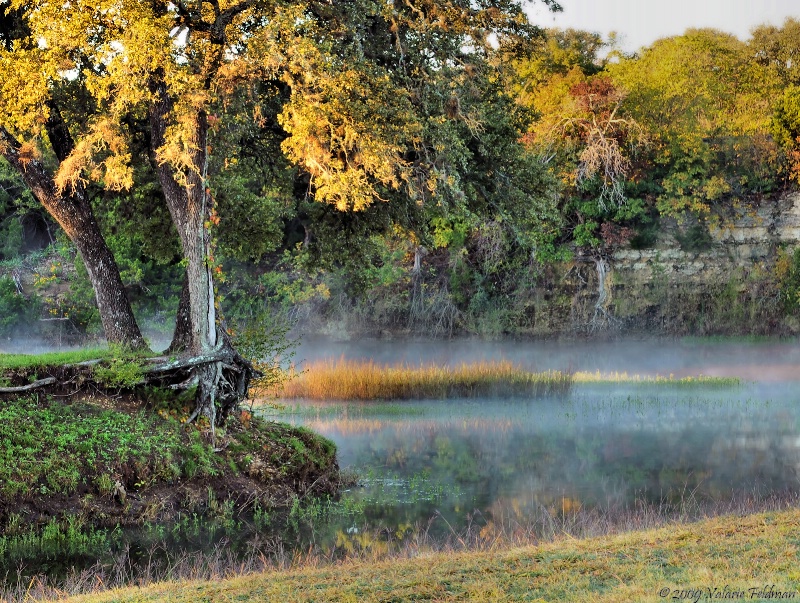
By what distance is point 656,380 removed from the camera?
30.0 metres

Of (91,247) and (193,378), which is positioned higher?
(91,247)

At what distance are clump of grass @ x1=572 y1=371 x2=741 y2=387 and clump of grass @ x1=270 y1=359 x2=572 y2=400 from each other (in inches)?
67.4

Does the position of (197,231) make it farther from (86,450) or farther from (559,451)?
(559,451)

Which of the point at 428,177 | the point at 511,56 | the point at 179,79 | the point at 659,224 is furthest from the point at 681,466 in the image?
the point at 659,224

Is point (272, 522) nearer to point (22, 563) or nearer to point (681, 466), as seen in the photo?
point (22, 563)

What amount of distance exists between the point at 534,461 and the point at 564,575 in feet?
33.0

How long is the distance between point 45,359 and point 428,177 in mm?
7339

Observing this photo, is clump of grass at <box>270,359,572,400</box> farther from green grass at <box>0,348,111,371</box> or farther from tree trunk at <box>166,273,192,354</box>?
green grass at <box>0,348,111,371</box>

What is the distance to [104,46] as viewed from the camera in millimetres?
15320

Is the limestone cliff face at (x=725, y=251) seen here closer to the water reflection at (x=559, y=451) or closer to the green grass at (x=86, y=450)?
the water reflection at (x=559, y=451)

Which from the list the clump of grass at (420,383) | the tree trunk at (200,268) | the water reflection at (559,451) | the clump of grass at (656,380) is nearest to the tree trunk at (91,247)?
the tree trunk at (200,268)

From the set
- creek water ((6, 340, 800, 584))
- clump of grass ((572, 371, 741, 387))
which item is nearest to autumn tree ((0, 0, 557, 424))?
creek water ((6, 340, 800, 584))

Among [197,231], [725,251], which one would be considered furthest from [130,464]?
[725,251]

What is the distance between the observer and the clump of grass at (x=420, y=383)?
26.2 m
